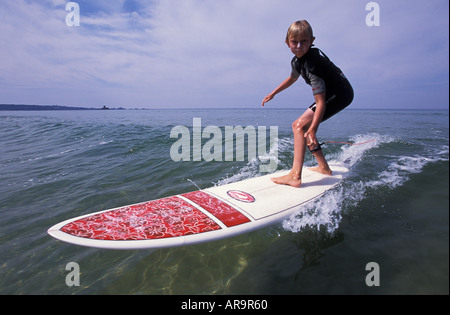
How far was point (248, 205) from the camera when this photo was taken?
3371 millimetres

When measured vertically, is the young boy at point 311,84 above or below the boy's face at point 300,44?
below

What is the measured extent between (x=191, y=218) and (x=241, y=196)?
0.95m

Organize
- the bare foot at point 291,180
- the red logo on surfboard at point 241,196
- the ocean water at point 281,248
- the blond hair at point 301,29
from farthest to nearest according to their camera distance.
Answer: the bare foot at point 291,180 → the red logo on surfboard at point 241,196 → the blond hair at point 301,29 → the ocean water at point 281,248

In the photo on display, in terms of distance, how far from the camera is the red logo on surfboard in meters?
3.51

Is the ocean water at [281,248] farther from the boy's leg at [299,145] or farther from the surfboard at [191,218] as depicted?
the boy's leg at [299,145]

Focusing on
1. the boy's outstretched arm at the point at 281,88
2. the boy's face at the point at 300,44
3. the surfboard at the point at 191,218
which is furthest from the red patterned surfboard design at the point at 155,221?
the boy's face at the point at 300,44

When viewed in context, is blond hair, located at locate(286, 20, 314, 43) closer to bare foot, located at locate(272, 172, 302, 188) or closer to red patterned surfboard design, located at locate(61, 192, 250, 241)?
bare foot, located at locate(272, 172, 302, 188)

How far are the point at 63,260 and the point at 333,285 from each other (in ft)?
11.1

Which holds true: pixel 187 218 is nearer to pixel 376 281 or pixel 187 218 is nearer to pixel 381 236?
pixel 376 281

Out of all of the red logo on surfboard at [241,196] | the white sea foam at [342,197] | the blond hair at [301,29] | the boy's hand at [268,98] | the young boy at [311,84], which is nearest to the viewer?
the blond hair at [301,29]

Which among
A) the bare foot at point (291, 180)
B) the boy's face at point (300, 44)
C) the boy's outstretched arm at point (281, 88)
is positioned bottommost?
the bare foot at point (291, 180)

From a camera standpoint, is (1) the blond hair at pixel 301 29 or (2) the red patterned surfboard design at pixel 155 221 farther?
(1) the blond hair at pixel 301 29

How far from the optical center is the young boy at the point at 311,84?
314 cm

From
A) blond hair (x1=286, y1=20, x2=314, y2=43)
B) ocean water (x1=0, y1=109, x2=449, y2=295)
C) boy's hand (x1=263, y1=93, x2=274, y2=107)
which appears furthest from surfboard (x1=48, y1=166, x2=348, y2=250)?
blond hair (x1=286, y1=20, x2=314, y2=43)
